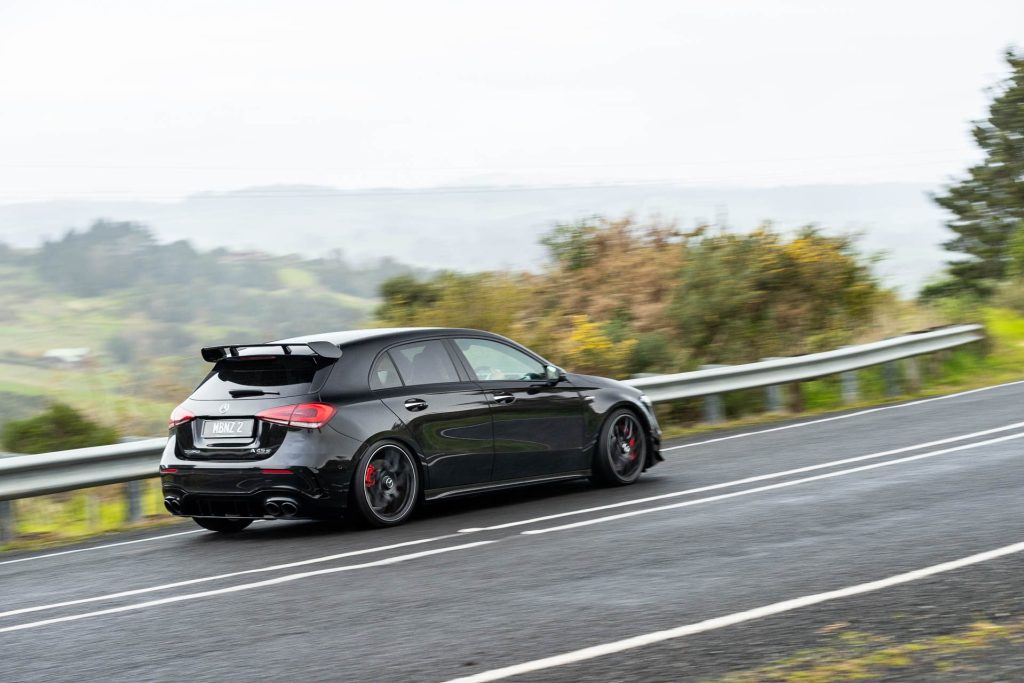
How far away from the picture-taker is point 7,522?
1087 cm

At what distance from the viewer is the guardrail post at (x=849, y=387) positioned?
1773cm

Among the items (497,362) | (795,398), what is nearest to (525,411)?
(497,362)

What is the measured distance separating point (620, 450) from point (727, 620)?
211 inches

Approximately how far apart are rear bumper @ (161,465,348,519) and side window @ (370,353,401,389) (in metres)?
0.81

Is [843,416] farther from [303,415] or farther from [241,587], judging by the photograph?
[241,587]

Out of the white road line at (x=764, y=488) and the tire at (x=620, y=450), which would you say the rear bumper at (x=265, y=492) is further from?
the tire at (x=620, y=450)

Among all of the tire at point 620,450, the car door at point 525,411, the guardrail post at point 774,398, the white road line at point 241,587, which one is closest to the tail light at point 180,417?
the car door at point 525,411

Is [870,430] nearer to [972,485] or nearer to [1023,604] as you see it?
[972,485]

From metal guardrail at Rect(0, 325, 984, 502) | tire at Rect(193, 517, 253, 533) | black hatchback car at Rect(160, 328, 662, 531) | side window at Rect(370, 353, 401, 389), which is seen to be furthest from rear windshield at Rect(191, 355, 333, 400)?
metal guardrail at Rect(0, 325, 984, 502)

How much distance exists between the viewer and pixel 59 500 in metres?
16.9

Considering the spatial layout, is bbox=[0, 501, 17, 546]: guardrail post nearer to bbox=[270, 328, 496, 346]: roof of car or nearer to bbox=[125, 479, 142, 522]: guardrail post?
bbox=[125, 479, 142, 522]: guardrail post

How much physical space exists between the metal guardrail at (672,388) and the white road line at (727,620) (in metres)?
6.52

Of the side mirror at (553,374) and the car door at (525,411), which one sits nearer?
the car door at (525,411)

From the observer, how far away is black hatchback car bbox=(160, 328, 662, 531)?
9297mm
